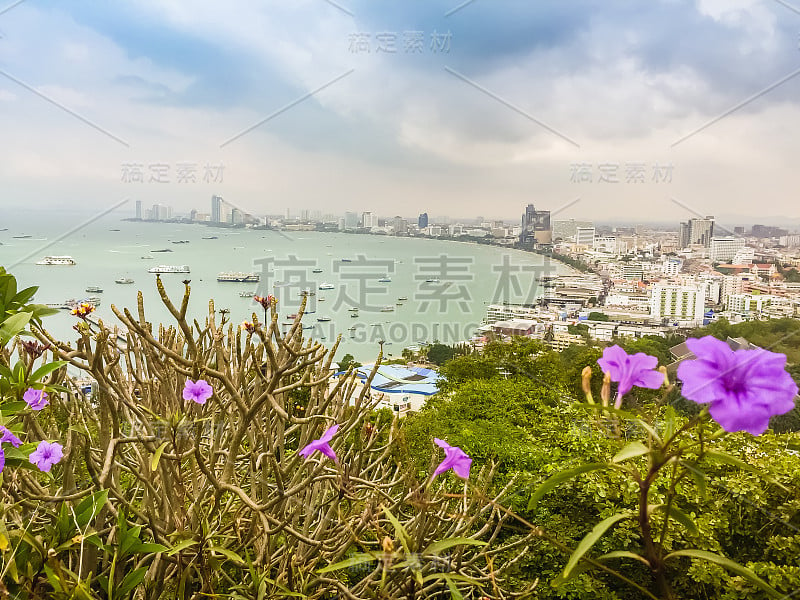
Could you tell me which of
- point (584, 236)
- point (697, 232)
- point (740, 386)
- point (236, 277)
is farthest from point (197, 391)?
point (584, 236)

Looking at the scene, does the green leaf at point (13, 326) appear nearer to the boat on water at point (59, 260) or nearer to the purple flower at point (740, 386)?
the purple flower at point (740, 386)

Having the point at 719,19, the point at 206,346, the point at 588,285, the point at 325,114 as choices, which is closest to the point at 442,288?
the point at 588,285

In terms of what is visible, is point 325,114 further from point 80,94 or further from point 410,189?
point 80,94

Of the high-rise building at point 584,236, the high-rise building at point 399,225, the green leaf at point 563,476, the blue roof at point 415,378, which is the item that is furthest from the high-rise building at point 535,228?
the green leaf at point 563,476

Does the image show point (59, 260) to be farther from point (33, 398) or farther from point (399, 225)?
point (33, 398)

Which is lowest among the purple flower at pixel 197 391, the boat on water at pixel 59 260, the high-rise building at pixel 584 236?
the purple flower at pixel 197 391

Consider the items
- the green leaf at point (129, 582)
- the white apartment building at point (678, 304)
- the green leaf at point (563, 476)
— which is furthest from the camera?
the white apartment building at point (678, 304)

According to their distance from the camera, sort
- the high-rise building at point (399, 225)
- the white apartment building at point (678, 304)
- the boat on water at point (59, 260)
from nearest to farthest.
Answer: the white apartment building at point (678, 304) < the boat on water at point (59, 260) < the high-rise building at point (399, 225)
